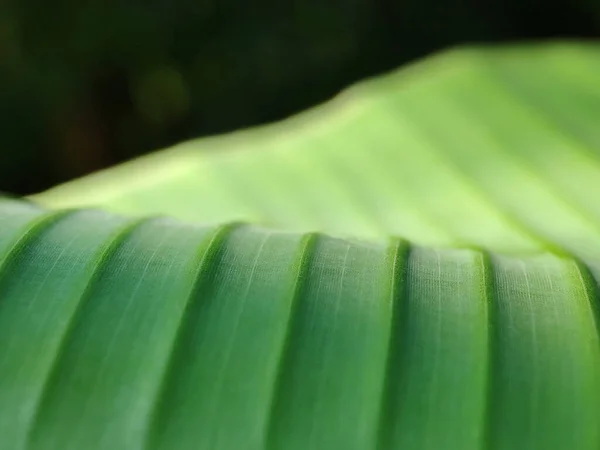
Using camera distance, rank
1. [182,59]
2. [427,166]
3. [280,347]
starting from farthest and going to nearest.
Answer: [182,59] < [427,166] < [280,347]

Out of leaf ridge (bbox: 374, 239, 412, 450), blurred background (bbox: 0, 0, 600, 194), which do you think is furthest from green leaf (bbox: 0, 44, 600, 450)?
blurred background (bbox: 0, 0, 600, 194)

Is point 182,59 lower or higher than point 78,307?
lower

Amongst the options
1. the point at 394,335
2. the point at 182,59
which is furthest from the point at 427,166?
the point at 182,59

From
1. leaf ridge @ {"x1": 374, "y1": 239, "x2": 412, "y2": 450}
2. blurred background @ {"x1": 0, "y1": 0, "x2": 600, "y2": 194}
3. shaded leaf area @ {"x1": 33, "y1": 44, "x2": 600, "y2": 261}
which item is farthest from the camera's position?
blurred background @ {"x1": 0, "y1": 0, "x2": 600, "y2": 194}

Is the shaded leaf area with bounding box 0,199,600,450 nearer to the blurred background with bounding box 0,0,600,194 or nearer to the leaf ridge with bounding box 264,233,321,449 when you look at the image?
the leaf ridge with bounding box 264,233,321,449

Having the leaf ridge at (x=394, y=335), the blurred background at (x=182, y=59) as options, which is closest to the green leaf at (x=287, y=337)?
the leaf ridge at (x=394, y=335)

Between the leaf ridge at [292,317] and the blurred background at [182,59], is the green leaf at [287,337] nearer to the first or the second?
the leaf ridge at [292,317]

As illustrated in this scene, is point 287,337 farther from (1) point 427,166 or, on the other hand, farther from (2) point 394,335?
(1) point 427,166

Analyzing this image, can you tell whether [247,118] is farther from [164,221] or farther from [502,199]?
[164,221]
